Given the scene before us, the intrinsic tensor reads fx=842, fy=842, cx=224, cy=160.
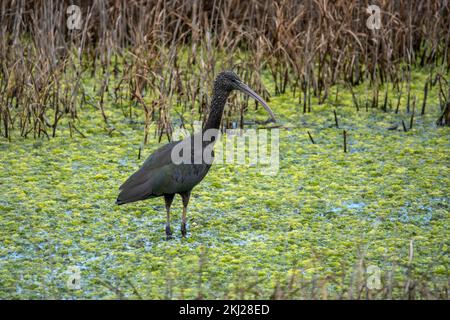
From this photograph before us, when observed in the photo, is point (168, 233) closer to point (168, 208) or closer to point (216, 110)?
point (168, 208)

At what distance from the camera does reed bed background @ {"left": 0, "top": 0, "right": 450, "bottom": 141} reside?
5992 mm

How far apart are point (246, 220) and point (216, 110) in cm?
64

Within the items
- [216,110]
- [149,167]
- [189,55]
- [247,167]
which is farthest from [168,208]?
[189,55]

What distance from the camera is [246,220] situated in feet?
15.4

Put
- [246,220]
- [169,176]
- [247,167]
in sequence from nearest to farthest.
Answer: [169,176]
[246,220]
[247,167]

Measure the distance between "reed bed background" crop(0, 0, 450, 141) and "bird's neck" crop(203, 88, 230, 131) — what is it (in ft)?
3.53

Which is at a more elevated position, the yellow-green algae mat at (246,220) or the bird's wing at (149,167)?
the bird's wing at (149,167)

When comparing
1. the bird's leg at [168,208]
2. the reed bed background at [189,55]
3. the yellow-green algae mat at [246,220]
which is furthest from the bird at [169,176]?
the reed bed background at [189,55]

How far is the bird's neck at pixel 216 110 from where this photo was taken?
179 inches

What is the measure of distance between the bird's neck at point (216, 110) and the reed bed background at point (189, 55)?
1.08 meters

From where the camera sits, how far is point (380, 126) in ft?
20.3

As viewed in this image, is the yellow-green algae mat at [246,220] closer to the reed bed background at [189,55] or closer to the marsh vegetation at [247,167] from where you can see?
the marsh vegetation at [247,167]

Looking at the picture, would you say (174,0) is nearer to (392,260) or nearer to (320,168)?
(320,168)

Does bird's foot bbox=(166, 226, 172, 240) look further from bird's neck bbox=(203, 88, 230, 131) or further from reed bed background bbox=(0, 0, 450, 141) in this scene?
reed bed background bbox=(0, 0, 450, 141)
